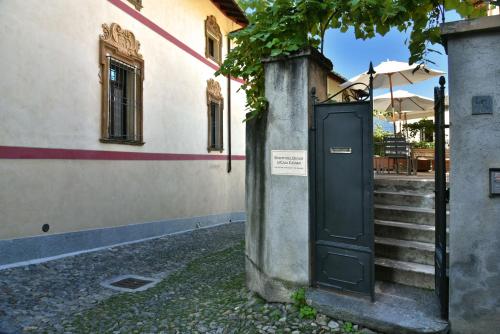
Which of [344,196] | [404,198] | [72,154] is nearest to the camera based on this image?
[344,196]

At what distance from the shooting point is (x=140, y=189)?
8180 mm

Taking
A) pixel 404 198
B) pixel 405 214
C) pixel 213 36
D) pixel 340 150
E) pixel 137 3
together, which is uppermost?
pixel 213 36

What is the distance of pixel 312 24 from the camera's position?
3.96 m

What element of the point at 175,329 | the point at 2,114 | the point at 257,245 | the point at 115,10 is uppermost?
the point at 115,10

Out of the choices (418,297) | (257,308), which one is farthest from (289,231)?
(418,297)

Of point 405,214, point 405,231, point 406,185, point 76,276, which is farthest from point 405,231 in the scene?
point 76,276

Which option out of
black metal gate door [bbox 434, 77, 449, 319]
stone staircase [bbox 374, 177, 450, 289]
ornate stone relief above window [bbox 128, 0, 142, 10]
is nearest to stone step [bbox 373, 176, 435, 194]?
stone staircase [bbox 374, 177, 450, 289]

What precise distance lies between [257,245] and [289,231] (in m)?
0.52

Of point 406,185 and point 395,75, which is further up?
point 395,75

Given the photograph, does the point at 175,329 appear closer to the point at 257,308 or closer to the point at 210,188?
the point at 257,308

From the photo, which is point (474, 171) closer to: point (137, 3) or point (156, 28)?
point (137, 3)

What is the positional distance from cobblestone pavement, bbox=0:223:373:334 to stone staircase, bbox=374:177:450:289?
87 centimetres

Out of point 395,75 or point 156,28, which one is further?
point 395,75

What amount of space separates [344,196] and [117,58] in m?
5.79
